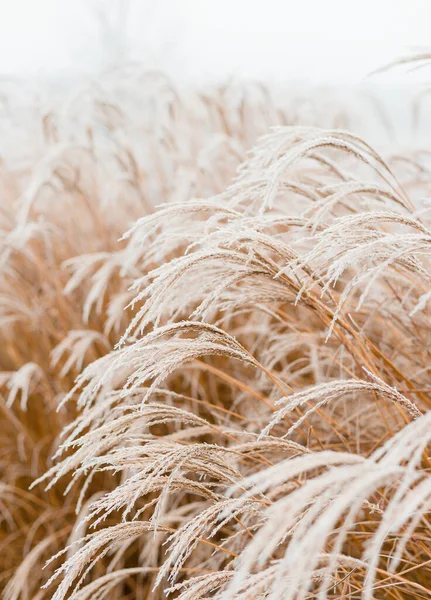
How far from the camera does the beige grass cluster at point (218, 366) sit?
38.9 inches

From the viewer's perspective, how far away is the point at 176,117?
3047mm

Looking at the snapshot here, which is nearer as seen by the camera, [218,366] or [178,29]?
[218,366]

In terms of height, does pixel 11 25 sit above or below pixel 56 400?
above

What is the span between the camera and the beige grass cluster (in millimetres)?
988

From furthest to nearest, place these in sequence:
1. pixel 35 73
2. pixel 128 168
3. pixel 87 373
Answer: pixel 35 73 → pixel 128 168 → pixel 87 373

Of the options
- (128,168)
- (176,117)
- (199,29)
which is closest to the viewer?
(128,168)

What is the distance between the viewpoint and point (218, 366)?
99.0 inches

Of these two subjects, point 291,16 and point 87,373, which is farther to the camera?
point 291,16

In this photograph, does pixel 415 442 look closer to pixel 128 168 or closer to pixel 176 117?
pixel 128 168

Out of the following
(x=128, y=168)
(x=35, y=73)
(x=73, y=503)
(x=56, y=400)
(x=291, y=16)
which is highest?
(x=291, y=16)

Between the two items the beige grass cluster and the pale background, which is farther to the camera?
the pale background

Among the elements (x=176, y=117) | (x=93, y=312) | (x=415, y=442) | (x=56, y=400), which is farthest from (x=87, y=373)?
(x=176, y=117)

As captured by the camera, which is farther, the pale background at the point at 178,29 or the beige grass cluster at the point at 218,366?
the pale background at the point at 178,29

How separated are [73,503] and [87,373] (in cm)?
120
